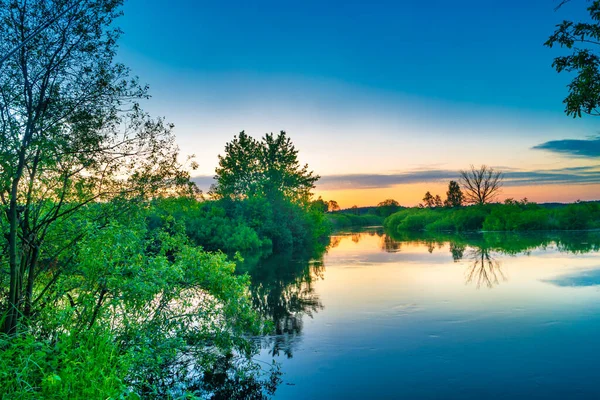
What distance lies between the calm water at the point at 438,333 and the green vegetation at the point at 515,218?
3494cm

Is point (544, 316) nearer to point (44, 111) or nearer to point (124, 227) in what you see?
point (124, 227)

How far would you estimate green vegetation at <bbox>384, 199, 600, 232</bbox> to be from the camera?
53.4 m

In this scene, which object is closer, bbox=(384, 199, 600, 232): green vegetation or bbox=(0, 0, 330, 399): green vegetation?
bbox=(0, 0, 330, 399): green vegetation

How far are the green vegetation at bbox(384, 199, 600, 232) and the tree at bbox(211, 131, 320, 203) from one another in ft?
81.6

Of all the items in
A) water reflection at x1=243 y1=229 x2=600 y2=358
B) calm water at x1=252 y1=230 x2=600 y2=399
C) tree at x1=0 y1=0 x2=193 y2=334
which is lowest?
calm water at x1=252 y1=230 x2=600 y2=399

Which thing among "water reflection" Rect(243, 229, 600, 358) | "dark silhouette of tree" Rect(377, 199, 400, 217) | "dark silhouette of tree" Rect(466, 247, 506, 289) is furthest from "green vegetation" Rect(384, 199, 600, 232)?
"dark silhouette of tree" Rect(377, 199, 400, 217)

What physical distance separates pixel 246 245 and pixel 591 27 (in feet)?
117

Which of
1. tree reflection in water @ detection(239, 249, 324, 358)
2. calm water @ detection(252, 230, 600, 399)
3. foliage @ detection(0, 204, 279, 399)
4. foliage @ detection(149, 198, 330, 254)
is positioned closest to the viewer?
foliage @ detection(0, 204, 279, 399)

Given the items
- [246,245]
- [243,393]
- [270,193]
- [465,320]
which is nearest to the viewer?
[243,393]

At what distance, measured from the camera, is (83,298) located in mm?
7785

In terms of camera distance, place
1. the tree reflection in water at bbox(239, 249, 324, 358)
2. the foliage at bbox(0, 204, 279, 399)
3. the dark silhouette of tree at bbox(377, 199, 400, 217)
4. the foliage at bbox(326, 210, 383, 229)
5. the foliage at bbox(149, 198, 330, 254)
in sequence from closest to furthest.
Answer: the foliage at bbox(0, 204, 279, 399) → the tree reflection in water at bbox(239, 249, 324, 358) → the foliage at bbox(149, 198, 330, 254) → the foliage at bbox(326, 210, 383, 229) → the dark silhouette of tree at bbox(377, 199, 400, 217)

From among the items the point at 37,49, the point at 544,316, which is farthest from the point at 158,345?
the point at 544,316

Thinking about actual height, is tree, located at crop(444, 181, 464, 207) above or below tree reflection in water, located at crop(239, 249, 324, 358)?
above

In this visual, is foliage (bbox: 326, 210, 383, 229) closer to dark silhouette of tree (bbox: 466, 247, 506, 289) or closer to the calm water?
dark silhouette of tree (bbox: 466, 247, 506, 289)
